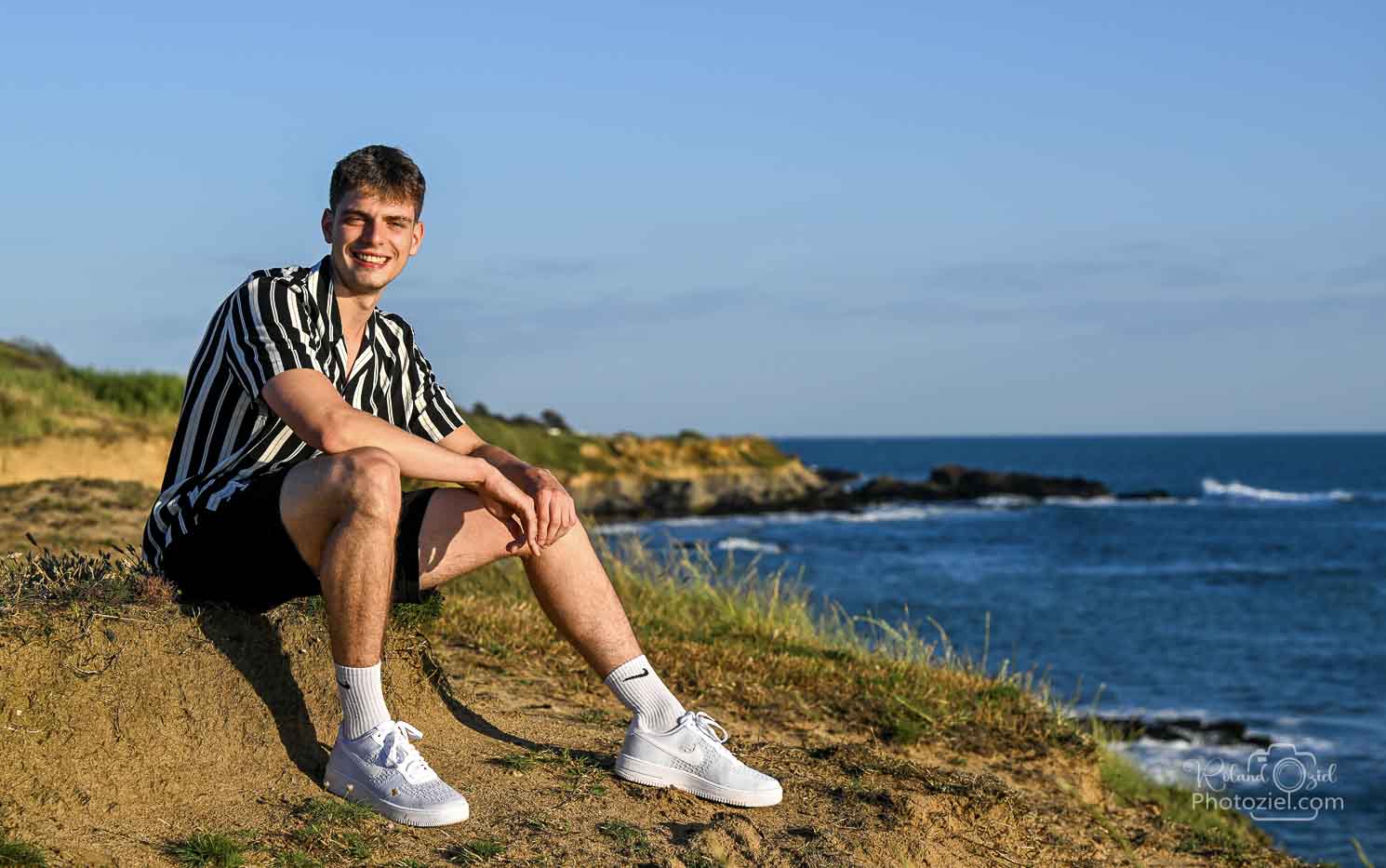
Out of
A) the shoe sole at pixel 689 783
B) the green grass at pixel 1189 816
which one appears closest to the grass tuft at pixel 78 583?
the shoe sole at pixel 689 783

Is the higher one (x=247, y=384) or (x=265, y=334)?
(x=265, y=334)

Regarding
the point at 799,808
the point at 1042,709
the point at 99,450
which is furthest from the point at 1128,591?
the point at 799,808

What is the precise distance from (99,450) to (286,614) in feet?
36.5

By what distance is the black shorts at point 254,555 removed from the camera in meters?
3.87

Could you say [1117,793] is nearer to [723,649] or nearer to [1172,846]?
[1172,846]

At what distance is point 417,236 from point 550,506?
1.04 metres

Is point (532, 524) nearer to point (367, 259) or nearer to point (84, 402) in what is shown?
point (367, 259)

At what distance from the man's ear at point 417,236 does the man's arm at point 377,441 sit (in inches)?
22.1

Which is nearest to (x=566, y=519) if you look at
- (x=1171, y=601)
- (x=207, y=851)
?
(x=207, y=851)

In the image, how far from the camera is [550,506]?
405 centimetres

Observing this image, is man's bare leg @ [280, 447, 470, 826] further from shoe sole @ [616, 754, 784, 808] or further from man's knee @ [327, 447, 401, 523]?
shoe sole @ [616, 754, 784, 808]

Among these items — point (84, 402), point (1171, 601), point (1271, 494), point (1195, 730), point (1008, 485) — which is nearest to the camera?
point (1195, 730)

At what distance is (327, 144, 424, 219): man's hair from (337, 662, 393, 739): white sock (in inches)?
58.1

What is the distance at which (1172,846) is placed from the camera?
5.37 metres
